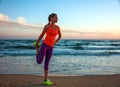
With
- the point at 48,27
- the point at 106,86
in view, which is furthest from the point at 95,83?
the point at 48,27

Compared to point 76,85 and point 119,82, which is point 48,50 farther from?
point 119,82

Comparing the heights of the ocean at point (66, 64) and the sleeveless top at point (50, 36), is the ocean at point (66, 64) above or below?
below

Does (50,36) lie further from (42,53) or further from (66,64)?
(66,64)

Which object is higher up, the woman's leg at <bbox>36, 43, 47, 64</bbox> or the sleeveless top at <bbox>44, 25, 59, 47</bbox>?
the sleeveless top at <bbox>44, 25, 59, 47</bbox>

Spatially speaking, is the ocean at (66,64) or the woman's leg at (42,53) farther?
the ocean at (66,64)

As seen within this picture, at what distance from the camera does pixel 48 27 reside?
482 cm

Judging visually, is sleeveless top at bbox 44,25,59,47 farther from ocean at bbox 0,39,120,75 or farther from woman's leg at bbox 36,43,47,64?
ocean at bbox 0,39,120,75

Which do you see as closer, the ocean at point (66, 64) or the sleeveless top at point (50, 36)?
the sleeveless top at point (50, 36)

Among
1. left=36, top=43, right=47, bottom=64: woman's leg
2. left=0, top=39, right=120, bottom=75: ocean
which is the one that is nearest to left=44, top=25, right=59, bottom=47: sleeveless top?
left=36, top=43, right=47, bottom=64: woman's leg

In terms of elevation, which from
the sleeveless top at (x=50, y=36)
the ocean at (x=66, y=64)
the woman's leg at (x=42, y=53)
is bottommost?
the ocean at (x=66, y=64)

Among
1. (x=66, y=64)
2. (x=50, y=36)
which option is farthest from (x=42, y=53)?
(x=66, y=64)

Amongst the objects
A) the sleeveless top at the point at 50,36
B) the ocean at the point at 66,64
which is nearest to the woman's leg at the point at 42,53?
the sleeveless top at the point at 50,36

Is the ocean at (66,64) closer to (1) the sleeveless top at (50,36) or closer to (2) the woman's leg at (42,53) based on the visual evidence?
(2) the woman's leg at (42,53)

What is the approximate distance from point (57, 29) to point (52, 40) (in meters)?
0.24
